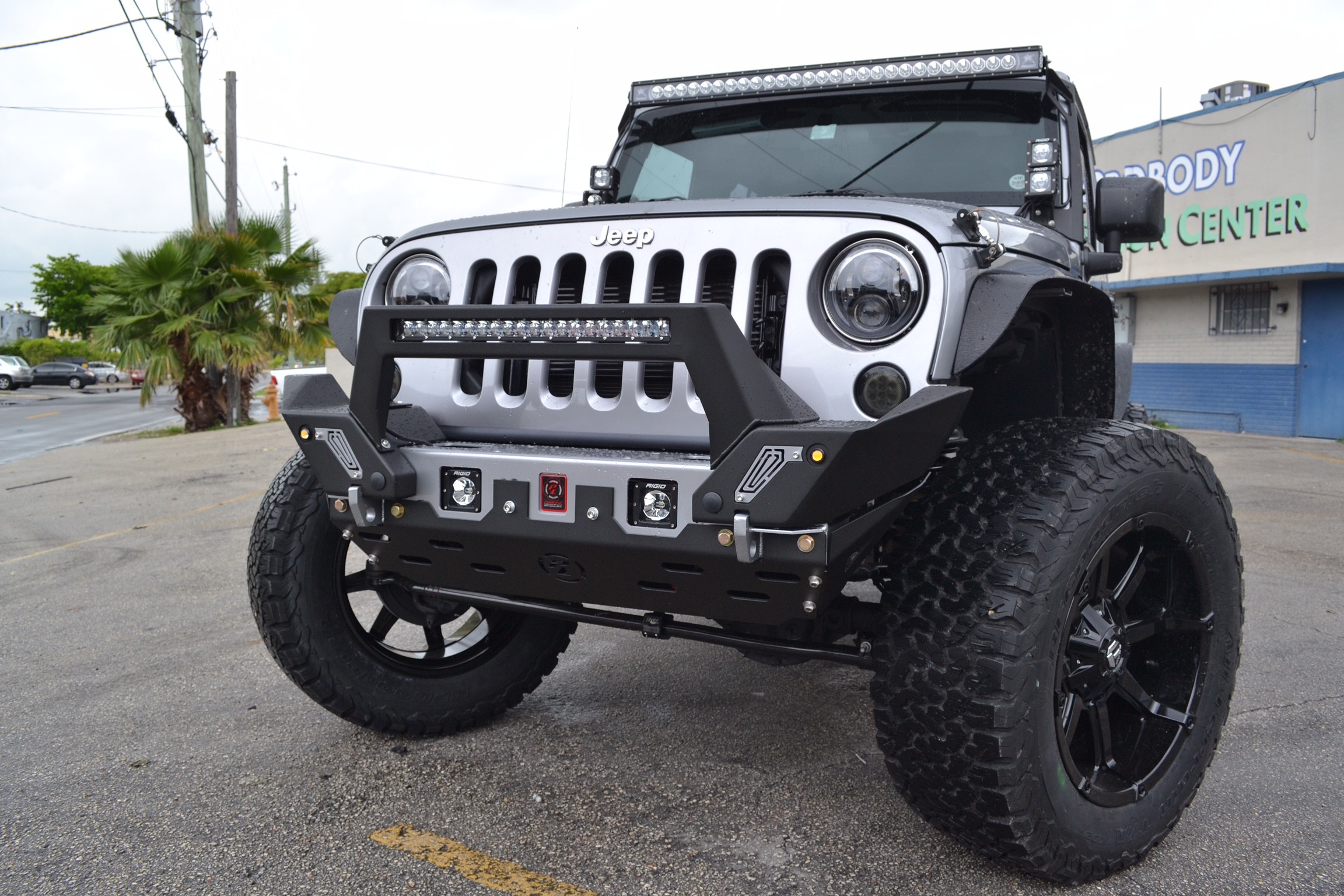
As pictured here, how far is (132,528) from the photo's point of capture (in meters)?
7.82

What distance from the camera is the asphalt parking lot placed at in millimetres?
2510

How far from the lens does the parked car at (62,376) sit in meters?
44.3

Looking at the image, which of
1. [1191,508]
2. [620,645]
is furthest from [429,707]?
[1191,508]

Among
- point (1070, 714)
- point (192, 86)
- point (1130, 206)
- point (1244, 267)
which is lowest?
point (1070, 714)

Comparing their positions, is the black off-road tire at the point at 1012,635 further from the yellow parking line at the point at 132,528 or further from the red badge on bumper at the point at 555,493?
the yellow parking line at the point at 132,528

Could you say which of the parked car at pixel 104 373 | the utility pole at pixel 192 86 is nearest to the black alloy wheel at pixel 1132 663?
the utility pole at pixel 192 86

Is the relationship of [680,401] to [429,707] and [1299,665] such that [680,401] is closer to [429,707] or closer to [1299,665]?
[429,707]

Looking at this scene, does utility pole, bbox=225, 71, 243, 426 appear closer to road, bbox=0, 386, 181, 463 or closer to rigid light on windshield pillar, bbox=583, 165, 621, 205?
road, bbox=0, 386, 181, 463

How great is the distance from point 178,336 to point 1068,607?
56.2 feet

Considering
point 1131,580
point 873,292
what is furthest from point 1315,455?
point 873,292

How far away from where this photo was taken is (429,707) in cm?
333

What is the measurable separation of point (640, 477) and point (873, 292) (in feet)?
2.18

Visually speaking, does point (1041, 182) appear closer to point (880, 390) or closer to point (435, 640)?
point (880, 390)

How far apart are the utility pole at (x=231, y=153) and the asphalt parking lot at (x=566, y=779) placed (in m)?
18.1
